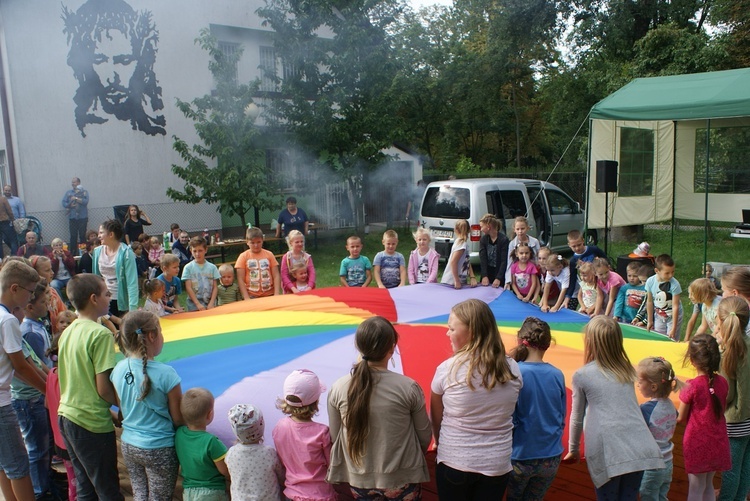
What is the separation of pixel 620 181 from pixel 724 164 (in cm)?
239

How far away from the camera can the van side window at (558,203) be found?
11.9 m

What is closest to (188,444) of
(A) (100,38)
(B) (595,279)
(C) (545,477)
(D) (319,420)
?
(D) (319,420)

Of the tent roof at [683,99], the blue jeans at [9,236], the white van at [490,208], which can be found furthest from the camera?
the blue jeans at [9,236]

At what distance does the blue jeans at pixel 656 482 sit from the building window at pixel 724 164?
1019 cm

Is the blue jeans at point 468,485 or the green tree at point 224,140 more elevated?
the green tree at point 224,140

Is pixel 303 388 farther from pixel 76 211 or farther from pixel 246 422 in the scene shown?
pixel 76 211

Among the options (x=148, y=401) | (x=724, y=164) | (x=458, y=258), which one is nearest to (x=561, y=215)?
(x=724, y=164)

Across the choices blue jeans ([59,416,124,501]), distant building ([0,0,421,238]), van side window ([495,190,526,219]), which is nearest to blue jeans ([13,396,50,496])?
blue jeans ([59,416,124,501])

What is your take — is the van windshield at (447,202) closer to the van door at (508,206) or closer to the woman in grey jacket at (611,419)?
the van door at (508,206)

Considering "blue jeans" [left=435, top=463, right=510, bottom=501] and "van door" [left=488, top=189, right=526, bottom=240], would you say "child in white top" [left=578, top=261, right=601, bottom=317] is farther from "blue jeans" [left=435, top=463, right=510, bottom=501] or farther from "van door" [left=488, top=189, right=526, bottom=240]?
"van door" [left=488, top=189, right=526, bottom=240]

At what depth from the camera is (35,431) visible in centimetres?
370

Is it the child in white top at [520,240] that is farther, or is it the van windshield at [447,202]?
the van windshield at [447,202]

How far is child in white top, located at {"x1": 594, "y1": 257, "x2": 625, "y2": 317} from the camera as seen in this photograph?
5715mm

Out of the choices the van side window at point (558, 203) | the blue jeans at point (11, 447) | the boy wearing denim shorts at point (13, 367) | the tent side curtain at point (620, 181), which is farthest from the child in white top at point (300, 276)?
the van side window at point (558, 203)
